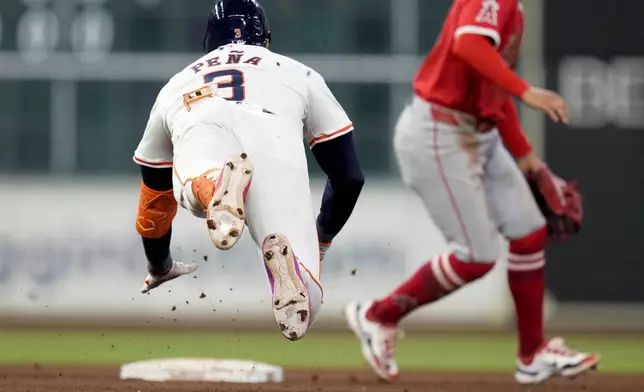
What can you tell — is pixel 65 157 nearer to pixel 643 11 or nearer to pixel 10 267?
pixel 10 267

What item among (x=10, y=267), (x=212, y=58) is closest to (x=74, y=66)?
(x=10, y=267)

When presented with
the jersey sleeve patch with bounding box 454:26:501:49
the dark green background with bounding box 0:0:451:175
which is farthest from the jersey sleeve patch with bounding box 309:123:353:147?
the dark green background with bounding box 0:0:451:175

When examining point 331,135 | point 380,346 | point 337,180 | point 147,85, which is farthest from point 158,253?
point 147,85

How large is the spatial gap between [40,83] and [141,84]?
2.63ft

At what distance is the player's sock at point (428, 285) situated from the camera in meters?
5.87

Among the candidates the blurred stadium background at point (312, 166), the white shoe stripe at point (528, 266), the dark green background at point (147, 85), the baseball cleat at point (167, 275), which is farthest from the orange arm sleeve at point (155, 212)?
the dark green background at point (147, 85)

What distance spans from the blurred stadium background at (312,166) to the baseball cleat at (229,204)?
19.4 feet

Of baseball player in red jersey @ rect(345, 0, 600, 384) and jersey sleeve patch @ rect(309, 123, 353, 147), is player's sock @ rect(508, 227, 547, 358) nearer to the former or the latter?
baseball player in red jersey @ rect(345, 0, 600, 384)

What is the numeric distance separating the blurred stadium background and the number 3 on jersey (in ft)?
18.3

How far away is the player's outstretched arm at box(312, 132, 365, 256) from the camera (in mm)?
4523

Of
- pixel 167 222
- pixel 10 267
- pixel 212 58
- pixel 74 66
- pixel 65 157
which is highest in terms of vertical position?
pixel 212 58

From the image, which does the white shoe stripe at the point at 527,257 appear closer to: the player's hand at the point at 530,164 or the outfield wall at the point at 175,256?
the player's hand at the point at 530,164

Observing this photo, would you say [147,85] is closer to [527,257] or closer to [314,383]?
[314,383]

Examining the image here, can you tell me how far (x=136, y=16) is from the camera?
395 inches
